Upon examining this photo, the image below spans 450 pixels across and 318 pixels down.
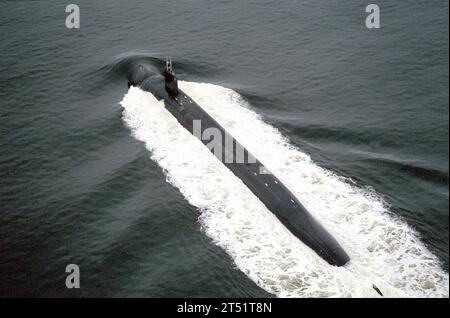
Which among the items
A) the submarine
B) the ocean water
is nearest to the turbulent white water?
the ocean water

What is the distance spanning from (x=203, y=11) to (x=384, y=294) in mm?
48154

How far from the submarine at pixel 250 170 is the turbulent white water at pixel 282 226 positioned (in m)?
0.57

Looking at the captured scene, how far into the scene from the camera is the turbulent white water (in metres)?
26.0

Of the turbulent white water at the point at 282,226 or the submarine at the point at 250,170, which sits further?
the submarine at the point at 250,170

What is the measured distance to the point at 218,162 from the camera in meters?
36.8

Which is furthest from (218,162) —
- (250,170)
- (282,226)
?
(282,226)

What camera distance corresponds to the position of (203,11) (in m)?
62.2

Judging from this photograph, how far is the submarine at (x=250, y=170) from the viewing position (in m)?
28.2

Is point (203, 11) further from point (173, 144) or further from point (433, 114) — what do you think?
point (433, 114)

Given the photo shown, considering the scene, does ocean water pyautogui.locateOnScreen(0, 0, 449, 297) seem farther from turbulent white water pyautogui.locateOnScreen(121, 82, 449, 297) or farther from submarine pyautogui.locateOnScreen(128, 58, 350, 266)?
submarine pyautogui.locateOnScreen(128, 58, 350, 266)

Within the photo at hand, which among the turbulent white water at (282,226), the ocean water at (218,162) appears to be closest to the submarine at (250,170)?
the turbulent white water at (282,226)

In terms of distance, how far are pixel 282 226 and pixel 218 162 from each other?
8.81 metres

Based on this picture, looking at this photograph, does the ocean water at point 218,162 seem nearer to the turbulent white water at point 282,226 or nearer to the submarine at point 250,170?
the turbulent white water at point 282,226
